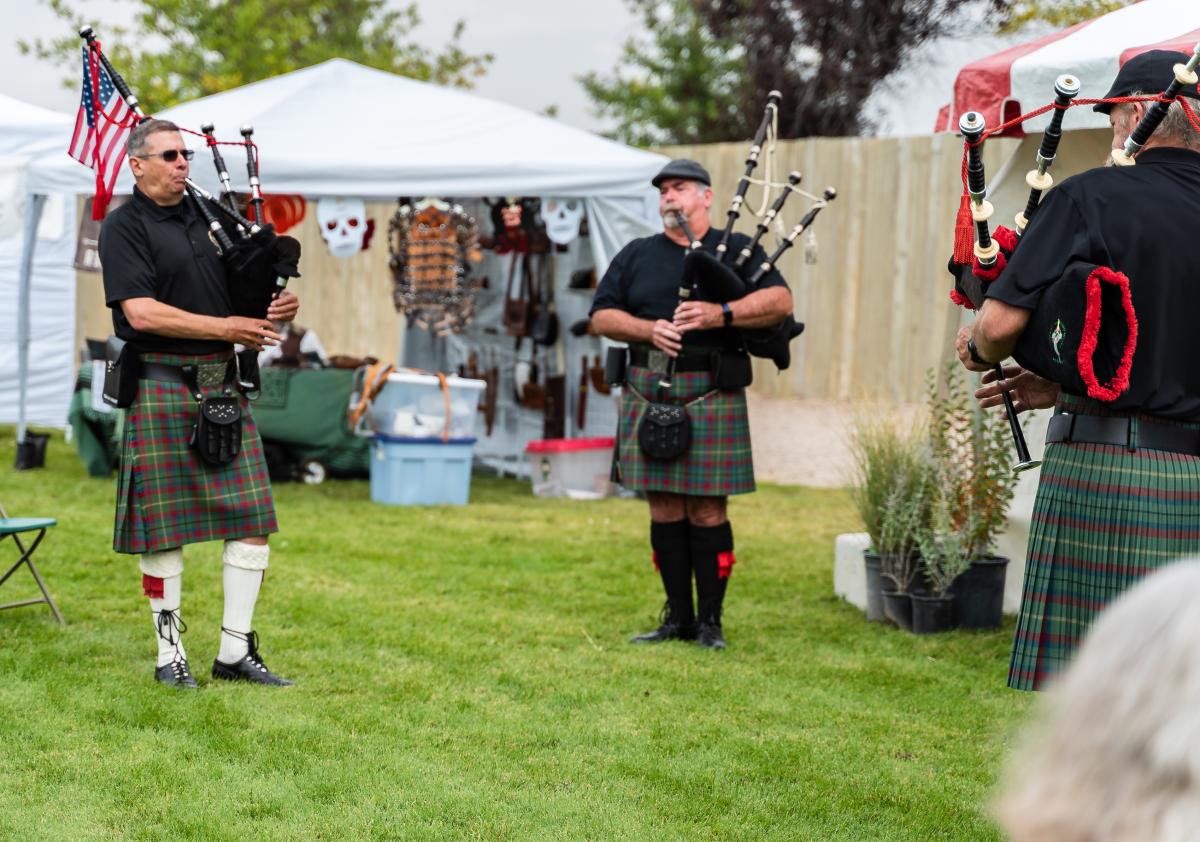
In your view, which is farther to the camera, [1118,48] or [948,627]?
[948,627]

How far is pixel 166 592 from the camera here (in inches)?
→ 154

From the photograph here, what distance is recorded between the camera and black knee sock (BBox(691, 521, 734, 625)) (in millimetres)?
4555

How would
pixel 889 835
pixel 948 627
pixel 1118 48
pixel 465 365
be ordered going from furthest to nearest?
pixel 465 365 < pixel 948 627 < pixel 1118 48 < pixel 889 835

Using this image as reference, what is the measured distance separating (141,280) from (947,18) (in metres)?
11.0

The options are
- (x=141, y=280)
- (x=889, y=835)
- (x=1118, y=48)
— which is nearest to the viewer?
(x=889, y=835)

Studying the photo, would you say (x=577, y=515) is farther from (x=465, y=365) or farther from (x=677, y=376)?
(x=677, y=376)

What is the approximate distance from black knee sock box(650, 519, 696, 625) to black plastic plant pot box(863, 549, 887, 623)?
726 mm

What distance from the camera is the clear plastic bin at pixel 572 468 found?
8.20 meters

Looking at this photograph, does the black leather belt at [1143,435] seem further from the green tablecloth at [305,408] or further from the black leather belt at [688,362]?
the green tablecloth at [305,408]

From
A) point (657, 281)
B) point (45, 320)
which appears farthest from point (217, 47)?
point (657, 281)

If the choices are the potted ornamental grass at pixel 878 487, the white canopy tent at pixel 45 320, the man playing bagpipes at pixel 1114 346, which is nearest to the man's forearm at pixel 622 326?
the potted ornamental grass at pixel 878 487

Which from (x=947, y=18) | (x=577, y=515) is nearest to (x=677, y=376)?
(x=577, y=515)

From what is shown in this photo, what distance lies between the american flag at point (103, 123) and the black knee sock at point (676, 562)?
6.38 feet

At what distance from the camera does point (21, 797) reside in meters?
3.07
